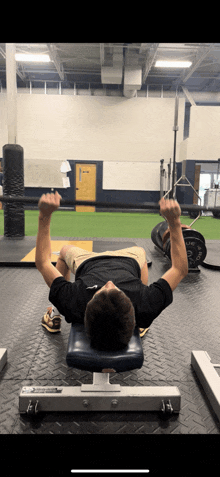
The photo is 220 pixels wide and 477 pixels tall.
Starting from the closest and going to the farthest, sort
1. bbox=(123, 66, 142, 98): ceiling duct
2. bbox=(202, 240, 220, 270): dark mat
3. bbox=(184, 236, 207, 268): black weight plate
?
1. bbox=(184, 236, 207, 268): black weight plate
2. bbox=(202, 240, 220, 270): dark mat
3. bbox=(123, 66, 142, 98): ceiling duct

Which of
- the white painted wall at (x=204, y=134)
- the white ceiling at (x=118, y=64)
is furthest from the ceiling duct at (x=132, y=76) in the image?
the white painted wall at (x=204, y=134)

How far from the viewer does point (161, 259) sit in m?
4.15

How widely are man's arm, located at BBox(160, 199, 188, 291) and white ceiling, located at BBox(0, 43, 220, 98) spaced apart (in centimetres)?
658

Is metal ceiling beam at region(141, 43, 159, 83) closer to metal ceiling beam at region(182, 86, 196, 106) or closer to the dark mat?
metal ceiling beam at region(182, 86, 196, 106)

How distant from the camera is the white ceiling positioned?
830 cm

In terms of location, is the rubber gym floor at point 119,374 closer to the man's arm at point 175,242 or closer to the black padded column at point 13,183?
the man's arm at point 175,242

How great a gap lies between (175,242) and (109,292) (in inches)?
16.8

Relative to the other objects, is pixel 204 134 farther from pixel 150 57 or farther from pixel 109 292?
pixel 109 292

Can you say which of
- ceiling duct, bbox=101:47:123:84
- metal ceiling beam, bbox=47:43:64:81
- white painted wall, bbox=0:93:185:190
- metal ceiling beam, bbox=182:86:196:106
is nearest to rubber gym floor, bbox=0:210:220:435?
metal ceiling beam, bbox=47:43:64:81

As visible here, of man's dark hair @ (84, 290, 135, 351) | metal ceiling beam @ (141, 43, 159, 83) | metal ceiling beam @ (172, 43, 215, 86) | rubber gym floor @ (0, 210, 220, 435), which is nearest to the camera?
man's dark hair @ (84, 290, 135, 351)

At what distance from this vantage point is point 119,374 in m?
1.70

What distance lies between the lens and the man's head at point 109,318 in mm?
1214
